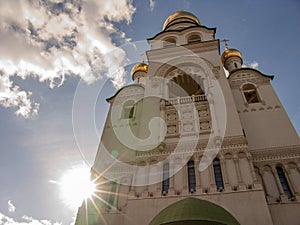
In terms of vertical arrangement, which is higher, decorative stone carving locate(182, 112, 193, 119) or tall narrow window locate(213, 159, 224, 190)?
decorative stone carving locate(182, 112, 193, 119)

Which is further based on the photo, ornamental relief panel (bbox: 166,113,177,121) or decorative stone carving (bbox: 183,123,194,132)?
ornamental relief panel (bbox: 166,113,177,121)

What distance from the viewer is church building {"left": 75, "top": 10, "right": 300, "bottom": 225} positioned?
308 inches

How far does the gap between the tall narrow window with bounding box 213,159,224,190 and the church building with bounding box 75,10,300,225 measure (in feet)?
0.12

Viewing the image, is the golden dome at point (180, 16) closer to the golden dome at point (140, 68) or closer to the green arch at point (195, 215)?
the golden dome at point (140, 68)

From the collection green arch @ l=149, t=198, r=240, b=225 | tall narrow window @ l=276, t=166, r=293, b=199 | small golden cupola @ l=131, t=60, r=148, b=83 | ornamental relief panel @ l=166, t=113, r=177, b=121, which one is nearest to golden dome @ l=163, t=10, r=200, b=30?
small golden cupola @ l=131, t=60, r=148, b=83

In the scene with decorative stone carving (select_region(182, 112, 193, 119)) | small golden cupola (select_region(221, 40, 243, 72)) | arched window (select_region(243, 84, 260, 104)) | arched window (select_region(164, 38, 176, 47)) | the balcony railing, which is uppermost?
arched window (select_region(164, 38, 176, 47))

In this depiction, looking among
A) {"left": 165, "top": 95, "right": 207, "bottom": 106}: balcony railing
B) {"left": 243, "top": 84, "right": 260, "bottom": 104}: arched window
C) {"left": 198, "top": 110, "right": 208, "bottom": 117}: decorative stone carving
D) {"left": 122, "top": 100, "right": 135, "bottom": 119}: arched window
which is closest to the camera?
{"left": 198, "top": 110, "right": 208, "bottom": 117}: decorative stone carving

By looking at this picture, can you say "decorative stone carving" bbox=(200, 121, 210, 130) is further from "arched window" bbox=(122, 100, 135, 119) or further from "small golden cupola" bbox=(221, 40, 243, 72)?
"small golden cupola" bbox=(221, 40, 243, 72)

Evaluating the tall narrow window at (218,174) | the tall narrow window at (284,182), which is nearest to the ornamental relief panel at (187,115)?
the tall narrow window at (218,174)

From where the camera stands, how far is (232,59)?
59.0 feet

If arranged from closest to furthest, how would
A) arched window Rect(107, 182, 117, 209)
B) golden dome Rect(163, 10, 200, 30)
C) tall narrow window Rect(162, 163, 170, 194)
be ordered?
tall narrow window Rect(162, 163, 170, 194)
arched window Rect(107, 182, 117, 209)
golden dome Rect(163, 10, 200, 30)

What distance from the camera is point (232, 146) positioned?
9.55 m

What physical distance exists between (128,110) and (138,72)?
600 cm

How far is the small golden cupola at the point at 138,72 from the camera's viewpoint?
19609 mm
